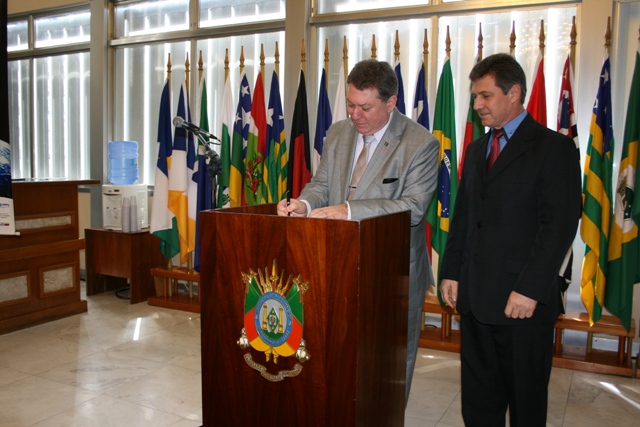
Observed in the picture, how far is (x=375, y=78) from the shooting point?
1.85m

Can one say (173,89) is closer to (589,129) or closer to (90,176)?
(90,176)

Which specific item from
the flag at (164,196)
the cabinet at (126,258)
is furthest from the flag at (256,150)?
the cabinet at (126,258)

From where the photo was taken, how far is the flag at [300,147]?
14.2 ft

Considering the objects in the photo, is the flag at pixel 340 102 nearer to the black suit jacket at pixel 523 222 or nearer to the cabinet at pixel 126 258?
the cabinet at pixel 126 258

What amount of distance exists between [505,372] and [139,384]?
2.11 meters

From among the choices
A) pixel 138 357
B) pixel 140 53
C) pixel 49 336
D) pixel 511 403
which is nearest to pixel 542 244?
pixel 511 403

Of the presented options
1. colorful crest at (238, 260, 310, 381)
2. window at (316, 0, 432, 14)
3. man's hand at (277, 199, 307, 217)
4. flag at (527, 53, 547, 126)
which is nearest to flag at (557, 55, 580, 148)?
flag at (527, 53, 547, 126)

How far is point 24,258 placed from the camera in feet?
13.6

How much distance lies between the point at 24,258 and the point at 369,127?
3.29 metres

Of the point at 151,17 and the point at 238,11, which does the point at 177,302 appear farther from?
the point at 151,17

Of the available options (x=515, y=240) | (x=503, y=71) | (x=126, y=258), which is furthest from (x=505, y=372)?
(x=126, y=258)

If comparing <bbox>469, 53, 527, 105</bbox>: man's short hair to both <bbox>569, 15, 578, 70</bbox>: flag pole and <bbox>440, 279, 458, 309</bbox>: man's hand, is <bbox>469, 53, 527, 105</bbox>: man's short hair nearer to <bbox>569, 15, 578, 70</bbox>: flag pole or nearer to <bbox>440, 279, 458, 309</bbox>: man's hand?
<bbox>440, 279, 458, 309</bbox>: man's hand

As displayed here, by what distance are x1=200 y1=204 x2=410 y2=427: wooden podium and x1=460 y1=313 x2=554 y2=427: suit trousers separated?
0.41 m

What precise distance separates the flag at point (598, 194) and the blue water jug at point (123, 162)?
4.24m
